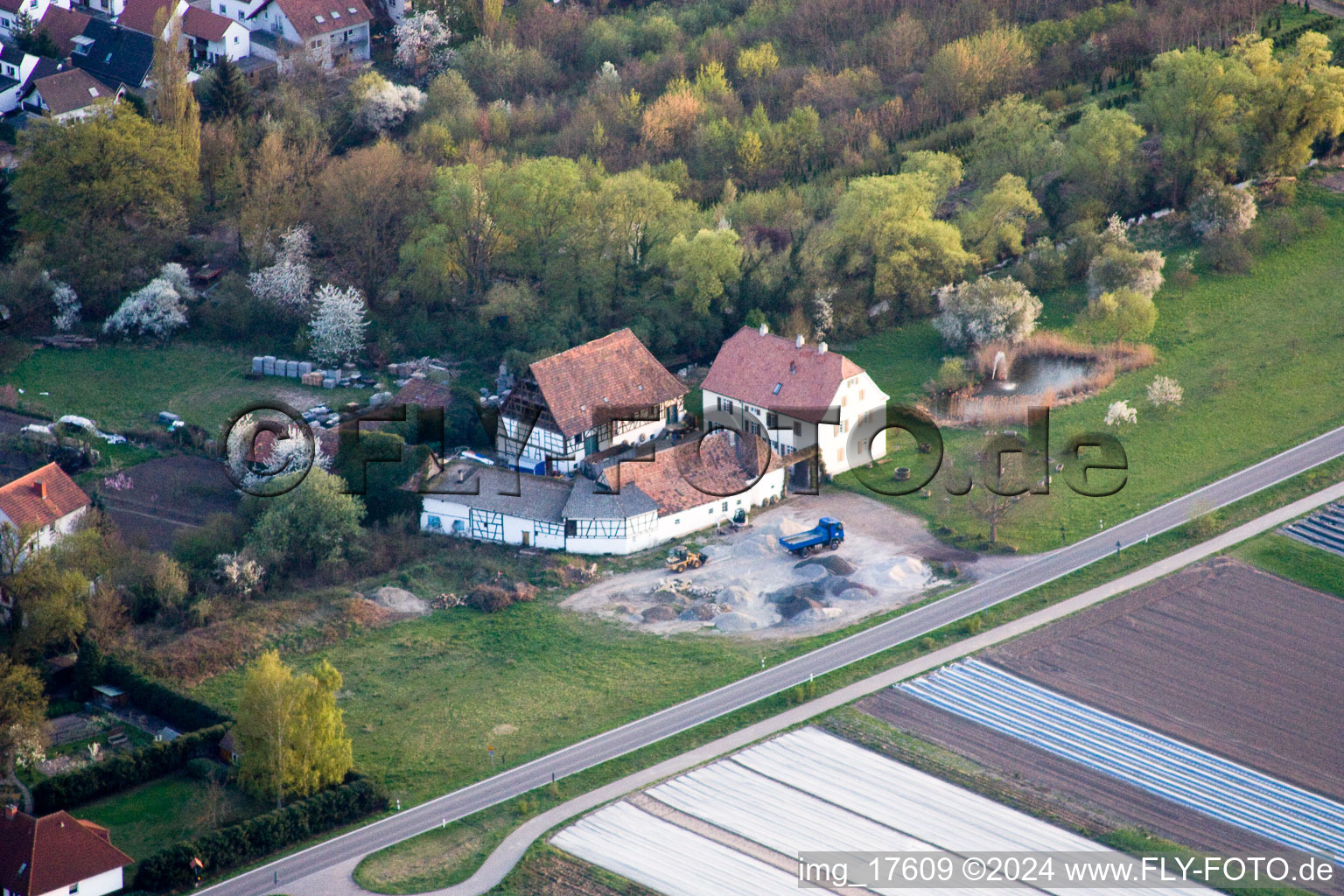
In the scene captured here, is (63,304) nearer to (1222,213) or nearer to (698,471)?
(698,471)

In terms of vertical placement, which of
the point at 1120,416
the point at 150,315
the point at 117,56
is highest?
the point at 117,56

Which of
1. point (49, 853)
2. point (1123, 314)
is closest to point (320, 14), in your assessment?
point (1123, 314)

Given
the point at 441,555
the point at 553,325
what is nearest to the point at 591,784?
the point at 441,555

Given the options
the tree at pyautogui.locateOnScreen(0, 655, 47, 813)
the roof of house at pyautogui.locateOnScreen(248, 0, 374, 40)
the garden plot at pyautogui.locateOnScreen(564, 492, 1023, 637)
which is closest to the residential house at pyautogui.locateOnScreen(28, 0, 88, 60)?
the roof of house at pyautogui.locateOnScreen(248, 0, 374, 40)

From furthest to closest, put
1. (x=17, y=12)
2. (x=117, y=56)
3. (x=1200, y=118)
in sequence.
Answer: (x=17, y=12) < (x=117, y=56) < (x=1200, y=118)

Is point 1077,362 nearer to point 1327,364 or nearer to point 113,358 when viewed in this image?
point 1327,364

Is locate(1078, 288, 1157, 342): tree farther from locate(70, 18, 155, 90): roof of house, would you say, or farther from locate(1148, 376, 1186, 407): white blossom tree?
locate(70, 18, 155, 90): roof of house
